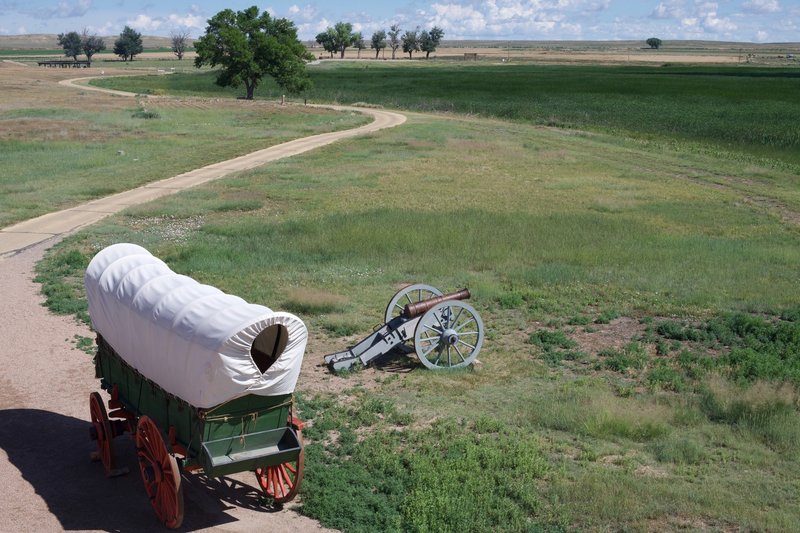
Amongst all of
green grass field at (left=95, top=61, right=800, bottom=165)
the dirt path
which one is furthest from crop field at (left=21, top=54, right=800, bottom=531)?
green grass field at (left=95, top=61, right=800, bottom=165)

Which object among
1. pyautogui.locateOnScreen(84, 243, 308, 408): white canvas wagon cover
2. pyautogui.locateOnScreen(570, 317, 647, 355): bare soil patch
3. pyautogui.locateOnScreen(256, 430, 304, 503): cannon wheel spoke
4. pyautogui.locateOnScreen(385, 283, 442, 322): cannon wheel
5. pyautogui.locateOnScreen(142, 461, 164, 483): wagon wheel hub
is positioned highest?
pyautogui.locateOnScreen(84, 243, 308, 408): white canvas wagon cover

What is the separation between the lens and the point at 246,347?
29.4 ft

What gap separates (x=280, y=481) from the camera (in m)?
Result: 10.3

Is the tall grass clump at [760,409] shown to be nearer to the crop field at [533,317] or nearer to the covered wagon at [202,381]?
the crop field at [533,317]

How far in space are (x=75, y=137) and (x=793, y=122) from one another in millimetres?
51477

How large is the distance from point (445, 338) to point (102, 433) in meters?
5.65

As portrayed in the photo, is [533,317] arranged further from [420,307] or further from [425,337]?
[420,307]

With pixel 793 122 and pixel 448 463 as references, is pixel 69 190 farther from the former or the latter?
pixel 793 122

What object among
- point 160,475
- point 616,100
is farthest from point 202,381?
point 616,100

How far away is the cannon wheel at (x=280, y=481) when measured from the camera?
32.9 feet

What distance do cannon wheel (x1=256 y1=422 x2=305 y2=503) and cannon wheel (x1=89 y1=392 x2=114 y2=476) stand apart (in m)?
1.84

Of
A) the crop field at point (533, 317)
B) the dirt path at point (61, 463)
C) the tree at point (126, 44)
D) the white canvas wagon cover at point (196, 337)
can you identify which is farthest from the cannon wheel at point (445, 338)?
the tree at point (126, 44)

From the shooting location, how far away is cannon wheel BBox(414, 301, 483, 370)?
14.1 meters

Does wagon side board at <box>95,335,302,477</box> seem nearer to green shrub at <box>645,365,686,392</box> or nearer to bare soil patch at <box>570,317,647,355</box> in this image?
green shrub at <box>645,365,686,392</box>
